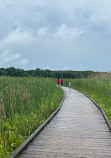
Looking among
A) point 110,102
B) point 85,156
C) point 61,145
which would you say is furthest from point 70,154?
point 110,102

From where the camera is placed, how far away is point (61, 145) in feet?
15.9

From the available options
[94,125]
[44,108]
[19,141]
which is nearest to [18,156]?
[19,141]

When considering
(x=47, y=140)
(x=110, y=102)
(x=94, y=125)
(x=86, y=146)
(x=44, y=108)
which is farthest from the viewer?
(x=110, y=102)

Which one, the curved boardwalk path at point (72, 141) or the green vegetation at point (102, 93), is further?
the green vegetation at point (102, 93)

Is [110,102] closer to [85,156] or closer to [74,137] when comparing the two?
[74,137]

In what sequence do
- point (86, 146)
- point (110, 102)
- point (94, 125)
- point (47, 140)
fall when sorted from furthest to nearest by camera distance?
point (110, 102) → point (94, 125) → point (47, 140) → point (86, 146)

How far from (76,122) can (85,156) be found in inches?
132

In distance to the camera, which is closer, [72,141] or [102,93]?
[72,141]

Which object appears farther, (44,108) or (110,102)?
(110,102)

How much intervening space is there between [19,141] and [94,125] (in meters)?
2.93

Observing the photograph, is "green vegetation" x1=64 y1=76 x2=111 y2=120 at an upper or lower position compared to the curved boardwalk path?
upper

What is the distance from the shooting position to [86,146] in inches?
189

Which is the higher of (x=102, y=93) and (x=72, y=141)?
(x=102, y=93)

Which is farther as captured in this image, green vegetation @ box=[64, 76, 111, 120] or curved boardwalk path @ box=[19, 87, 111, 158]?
green vegetation @ box=[64, 76, 111, 120]
